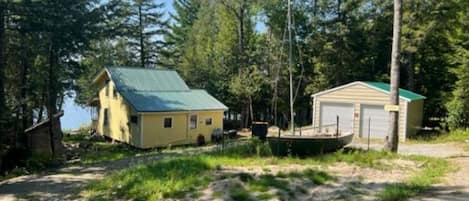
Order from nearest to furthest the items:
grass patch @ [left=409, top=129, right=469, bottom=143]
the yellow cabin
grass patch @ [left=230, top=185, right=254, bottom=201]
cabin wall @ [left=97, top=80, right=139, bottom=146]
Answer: grass patch @ [left=230, top=185, right=254, bottom=201]
grass patch @ [left=409, top=129, right=469, bottom=143]
the yellow cabin
cabin wall @ [left=97, top=80, right=139, bottom=146]

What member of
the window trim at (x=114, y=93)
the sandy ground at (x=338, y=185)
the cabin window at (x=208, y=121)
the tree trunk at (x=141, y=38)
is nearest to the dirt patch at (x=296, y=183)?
the sandy ground at (x=338, y=185)

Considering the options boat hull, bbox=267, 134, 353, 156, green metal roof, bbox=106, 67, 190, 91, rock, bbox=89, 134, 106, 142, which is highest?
green metal roof, bbox=106, 67, 190, 91

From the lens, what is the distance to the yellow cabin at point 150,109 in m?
23.0

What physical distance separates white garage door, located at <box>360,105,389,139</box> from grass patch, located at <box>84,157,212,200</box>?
13355mm

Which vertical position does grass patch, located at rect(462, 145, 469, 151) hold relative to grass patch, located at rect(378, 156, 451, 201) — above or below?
below

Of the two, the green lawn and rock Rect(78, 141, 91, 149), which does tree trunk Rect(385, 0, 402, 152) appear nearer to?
the green lawn

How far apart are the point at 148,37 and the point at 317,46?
1534 cm

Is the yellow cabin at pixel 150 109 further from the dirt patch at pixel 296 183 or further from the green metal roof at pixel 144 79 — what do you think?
the dirt patch at pixel 296 183

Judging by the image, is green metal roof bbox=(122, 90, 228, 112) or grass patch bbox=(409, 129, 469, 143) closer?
grass patch bbox=(409, 129, 469, 143)

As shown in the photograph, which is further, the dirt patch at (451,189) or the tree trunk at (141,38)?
the tree trunk at (141,38)

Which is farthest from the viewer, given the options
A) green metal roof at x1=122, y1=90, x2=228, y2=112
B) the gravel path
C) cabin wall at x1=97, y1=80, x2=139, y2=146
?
cabin wall at x1=97, y1=80, x2=139, y2=146

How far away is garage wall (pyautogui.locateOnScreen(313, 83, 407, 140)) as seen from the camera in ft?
66.5

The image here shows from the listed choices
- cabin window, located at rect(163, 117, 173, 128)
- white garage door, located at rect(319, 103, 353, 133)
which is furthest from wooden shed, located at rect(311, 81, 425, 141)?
cabin window, located at rect(163, 117, 173, 128)

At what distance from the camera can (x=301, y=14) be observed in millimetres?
30078
